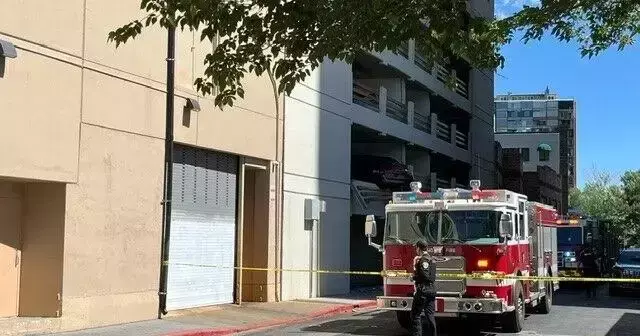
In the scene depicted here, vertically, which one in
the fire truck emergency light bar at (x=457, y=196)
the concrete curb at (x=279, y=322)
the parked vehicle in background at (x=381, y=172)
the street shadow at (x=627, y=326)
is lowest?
the street shadow at (x=627, y=326)

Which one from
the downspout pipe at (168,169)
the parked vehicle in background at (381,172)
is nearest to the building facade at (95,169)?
the downspout pipe at (168,169)

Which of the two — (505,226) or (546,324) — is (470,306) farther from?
(546,324)

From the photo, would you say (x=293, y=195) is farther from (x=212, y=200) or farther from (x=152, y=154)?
(x=152, y=154)

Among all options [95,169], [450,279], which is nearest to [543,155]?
[450,279]

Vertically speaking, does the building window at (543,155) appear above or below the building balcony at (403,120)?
above

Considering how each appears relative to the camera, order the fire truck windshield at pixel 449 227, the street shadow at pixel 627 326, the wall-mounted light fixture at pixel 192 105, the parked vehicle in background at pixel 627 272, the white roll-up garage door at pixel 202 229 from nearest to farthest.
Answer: the fire truck windshield at pixel 449 227 → the street shadow at pixel 627 326 → the wall-mounted light fixture at pixel 192 105 → the white roll-up garage door at pixel 202 229 → the parked vehicle in background at pixel 627 272

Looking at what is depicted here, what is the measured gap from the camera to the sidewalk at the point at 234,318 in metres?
14.3

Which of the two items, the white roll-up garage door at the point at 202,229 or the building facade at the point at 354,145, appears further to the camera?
the building facade at the point at 354,145

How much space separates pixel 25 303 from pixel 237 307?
6.06 m

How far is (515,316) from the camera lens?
15.0 metres

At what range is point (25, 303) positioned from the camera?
1408cm

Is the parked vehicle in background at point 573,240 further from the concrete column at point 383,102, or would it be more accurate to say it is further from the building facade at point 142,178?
the building facade at point 142,178

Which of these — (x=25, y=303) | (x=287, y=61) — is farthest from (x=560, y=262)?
(x=287, y=61)

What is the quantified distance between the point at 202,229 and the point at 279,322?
10.6 ft
